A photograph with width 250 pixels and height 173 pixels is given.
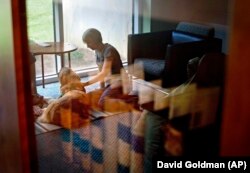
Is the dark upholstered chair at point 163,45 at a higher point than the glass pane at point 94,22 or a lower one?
lower

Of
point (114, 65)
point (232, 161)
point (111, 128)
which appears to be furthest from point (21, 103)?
point (114, 65)

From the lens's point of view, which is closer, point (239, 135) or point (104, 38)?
point (239, 135)

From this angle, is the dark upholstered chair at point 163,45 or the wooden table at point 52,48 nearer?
the wooden table at point 52,48

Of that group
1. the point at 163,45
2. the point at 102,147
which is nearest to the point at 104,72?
the point at 102,147

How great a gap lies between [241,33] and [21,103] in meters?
0.48

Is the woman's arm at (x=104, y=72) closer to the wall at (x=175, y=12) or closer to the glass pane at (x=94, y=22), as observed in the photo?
the glass pane at (x=94, y=22)

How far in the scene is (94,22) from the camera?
2512 millimetres

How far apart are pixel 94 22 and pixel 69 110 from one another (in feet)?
5.02

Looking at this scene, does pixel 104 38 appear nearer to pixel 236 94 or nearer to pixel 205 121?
pixel 205 121

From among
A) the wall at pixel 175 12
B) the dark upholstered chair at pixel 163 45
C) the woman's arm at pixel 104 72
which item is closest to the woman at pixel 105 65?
the woman's arm at pixel 104 72

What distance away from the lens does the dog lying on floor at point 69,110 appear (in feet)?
3.29

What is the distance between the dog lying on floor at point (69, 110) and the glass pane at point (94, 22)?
0.78 ft

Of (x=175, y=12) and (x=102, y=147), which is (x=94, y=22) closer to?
(x=175, y=12)

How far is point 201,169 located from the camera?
0.49 m
